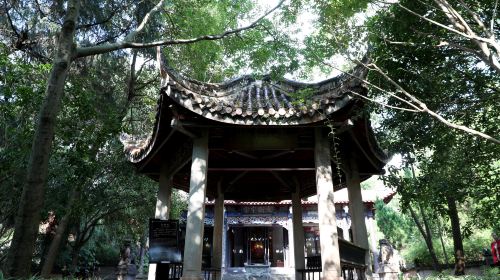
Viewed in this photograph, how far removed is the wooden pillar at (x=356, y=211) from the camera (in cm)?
798

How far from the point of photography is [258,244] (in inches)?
1003

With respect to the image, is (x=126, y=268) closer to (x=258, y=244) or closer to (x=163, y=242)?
(x=163, y=242)

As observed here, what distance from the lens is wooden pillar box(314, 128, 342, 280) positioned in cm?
605

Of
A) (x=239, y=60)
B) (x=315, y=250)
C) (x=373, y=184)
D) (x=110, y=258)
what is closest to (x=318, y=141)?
(x=239, y=60)

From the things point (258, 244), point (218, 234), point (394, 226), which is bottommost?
point (218, 234)

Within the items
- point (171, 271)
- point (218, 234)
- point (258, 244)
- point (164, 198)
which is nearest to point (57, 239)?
point (164, 198)

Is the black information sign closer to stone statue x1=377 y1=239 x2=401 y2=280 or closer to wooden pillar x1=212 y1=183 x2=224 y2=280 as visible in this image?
wooden pillar x1=212 y1=183 x2=224 y2=280

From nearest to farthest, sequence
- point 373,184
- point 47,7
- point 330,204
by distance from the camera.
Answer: point 330,204 < point 47,7 < point 373,184

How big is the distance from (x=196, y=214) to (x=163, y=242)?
1293 mm

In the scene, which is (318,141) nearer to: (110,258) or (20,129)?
(20,129)

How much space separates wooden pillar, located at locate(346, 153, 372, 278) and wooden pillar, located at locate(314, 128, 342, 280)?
1.91 m

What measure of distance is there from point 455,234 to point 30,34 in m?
17.5

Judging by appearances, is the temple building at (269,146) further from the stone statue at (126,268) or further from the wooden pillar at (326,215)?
the stone statue at (126,268)

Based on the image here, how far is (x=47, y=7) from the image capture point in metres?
12.2
